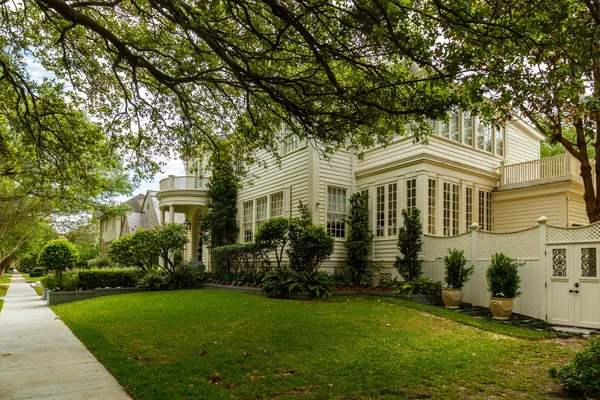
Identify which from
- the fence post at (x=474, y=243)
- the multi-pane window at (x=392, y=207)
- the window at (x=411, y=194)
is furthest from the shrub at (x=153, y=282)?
the fence post at (x=474, y=243)

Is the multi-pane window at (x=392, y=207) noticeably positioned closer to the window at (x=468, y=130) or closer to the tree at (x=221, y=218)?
the window at (x=468, y=130)

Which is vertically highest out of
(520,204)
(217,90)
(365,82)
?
(217,90)

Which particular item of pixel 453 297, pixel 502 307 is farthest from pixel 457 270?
pixel 502 307

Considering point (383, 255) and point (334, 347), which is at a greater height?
point (383, 255)

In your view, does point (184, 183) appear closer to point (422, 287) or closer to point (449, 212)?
point (449, 212)

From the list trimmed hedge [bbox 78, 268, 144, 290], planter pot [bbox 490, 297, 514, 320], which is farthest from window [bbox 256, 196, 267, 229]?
planter pot [bbox 490, 297, 514, 320]

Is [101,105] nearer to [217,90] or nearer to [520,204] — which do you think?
[217,90]

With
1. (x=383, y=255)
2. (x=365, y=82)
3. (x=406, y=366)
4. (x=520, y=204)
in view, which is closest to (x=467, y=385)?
(x=406, y=366)

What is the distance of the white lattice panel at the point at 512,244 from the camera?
1041 cm

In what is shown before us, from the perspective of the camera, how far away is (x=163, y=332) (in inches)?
323

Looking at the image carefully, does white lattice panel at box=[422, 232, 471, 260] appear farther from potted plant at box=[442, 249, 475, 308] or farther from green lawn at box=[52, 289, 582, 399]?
green lawn at box=[52, 289, 582, 399]

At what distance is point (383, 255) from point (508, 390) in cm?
938

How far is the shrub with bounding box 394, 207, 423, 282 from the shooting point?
1286cm

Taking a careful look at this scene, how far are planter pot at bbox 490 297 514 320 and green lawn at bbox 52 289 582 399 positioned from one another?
0.74 m
